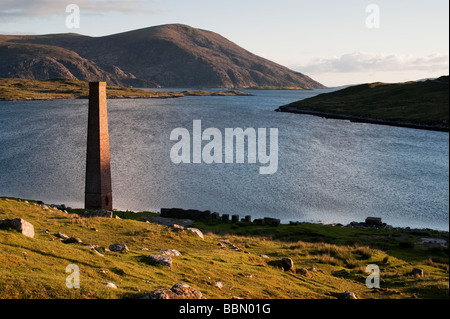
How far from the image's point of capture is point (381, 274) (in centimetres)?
2658

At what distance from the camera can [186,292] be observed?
15.9 m

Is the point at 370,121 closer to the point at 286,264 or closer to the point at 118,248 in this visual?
the point at 286,264

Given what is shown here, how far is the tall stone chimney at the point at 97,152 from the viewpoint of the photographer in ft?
137

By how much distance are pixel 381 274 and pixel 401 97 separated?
163421mm

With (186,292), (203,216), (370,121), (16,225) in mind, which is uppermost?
(370,121)

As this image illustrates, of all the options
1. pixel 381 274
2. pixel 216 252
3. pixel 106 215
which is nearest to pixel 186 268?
pixel 216 252

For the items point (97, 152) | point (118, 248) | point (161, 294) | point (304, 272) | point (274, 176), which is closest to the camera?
point (161, 294)

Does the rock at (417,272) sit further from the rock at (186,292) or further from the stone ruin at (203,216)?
the stone ruin at (203,216)

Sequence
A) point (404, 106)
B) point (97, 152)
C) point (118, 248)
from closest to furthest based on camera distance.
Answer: point (118, 248)
point (97, 152)
point (404, 106)

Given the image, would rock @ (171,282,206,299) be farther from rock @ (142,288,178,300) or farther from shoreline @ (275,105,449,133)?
shoreline @ (275,105,449,133)

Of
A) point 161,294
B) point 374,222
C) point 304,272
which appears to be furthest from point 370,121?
point 161,294

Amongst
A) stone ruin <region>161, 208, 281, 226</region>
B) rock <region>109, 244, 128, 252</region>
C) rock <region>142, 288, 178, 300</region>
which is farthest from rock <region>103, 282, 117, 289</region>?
stone ruin <region>161, 208, 281, 226</region>

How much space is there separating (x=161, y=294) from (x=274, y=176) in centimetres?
5870

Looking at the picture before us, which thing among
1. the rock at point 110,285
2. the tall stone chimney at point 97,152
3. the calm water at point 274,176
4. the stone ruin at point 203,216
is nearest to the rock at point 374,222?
the calm water at point 274,176
